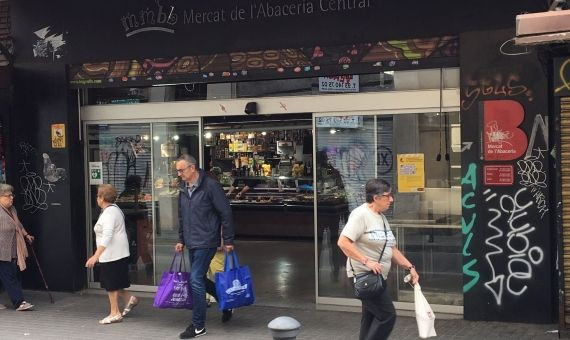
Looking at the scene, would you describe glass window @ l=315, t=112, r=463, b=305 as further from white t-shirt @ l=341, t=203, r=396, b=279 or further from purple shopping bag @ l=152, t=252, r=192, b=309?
white t-shirt @ l=341, t=203, r=396, b=279

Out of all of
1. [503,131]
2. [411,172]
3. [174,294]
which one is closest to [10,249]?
[174,294]

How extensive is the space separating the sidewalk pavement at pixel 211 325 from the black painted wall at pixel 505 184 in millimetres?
310

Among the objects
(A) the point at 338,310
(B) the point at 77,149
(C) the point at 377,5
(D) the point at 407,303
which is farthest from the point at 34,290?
(C) the point at 377,5

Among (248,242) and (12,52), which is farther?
(248,242)

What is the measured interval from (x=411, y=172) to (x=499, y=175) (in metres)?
1.04

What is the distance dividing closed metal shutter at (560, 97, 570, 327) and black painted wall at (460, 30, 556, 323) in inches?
18.2

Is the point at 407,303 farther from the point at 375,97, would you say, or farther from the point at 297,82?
the point at 297,82

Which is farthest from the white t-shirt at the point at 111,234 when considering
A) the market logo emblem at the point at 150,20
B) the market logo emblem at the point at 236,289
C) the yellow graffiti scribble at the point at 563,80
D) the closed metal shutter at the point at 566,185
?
the yellow graffiti scribble at the point at 563,80

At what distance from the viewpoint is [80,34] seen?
9086 mm

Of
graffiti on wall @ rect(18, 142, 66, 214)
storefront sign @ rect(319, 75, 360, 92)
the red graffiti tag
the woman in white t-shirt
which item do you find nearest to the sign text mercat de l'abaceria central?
storefront sign @ rect(319, 75, 360, 92)

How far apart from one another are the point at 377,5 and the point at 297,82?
1301mm

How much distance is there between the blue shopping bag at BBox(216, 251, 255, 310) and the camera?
22.8 ft

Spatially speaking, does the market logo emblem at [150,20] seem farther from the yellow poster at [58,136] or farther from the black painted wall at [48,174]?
the yellow poster at [58,136]

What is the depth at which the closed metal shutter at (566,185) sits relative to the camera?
20.7 ft
